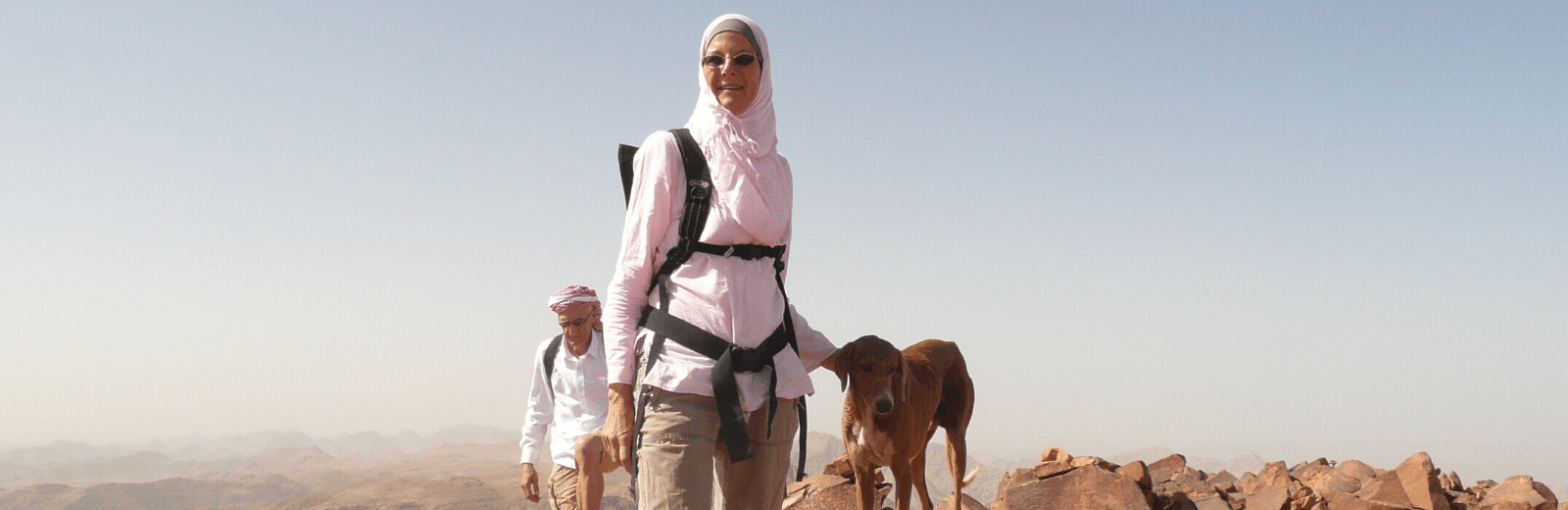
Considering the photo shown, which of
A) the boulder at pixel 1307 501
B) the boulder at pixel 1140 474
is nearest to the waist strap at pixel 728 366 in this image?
the boulder at pixel 1140 474

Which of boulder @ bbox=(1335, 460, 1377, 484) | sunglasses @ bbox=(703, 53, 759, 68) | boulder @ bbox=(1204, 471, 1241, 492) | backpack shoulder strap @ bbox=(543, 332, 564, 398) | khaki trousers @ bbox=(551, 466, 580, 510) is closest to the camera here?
sunglasses @ bbox=(703, 53, 759, 68)

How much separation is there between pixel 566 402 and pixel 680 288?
3526 mm

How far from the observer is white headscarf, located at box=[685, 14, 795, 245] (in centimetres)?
291

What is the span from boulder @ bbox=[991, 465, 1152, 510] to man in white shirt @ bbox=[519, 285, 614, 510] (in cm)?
329

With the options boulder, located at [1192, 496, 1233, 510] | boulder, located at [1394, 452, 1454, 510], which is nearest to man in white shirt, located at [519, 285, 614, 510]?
boulder, located at [1192, 496, 1233, 510]

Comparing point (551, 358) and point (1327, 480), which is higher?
point (551, 358)

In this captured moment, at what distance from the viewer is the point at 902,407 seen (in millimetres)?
5266

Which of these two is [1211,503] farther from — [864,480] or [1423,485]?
[864,480]

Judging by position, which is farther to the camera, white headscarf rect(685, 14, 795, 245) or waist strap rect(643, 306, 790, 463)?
white headscarf rect(685, 14, 795, 245)

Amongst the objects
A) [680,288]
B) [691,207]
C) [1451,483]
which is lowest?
[1451,483]

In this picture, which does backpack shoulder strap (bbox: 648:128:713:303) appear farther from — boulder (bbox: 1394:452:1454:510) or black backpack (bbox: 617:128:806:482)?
boulder (bbox: 1394:452:1454:510)

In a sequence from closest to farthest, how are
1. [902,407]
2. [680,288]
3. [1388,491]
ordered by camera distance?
[680,288], [902,407], [1388,491]

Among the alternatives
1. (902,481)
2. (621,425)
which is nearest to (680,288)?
(621,425)

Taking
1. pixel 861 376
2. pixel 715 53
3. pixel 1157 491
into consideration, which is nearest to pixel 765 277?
pixel 715 53
